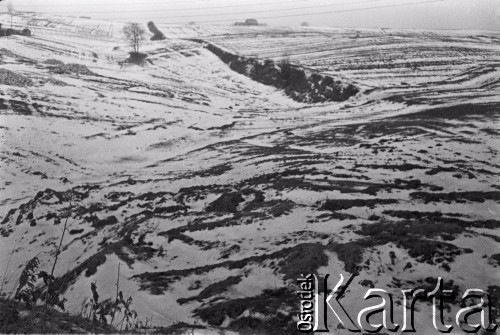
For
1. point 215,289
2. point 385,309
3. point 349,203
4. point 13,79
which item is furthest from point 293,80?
point 385,309

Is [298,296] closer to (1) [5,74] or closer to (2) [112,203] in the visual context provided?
(2) [112,203]

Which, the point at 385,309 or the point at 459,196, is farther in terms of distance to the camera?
the point at 459,196

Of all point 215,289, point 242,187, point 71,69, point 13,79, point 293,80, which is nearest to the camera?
point 215,289

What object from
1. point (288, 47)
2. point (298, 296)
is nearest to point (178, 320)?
point (298, 296)

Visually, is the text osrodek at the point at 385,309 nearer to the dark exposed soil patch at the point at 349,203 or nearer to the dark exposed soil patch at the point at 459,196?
the dark exposed soil patch at the point at 349,203

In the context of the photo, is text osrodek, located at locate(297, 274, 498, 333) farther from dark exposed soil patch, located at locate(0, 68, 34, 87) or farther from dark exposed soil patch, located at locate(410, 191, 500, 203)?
dark exposed soil patch, located at locate(0, 68, 34, 87)

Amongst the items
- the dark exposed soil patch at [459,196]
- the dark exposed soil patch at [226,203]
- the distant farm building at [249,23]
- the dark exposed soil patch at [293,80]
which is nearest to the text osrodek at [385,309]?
the dark exposed soil patch at [459,196]

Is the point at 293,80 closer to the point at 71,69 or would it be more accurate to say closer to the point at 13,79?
the point at 71,69

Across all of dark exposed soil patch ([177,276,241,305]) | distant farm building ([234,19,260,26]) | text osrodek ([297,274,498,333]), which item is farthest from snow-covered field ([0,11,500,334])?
distant farm building ([234,19,260,26])

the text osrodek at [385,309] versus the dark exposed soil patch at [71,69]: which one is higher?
the dark exposed soil patch at [71,69]
